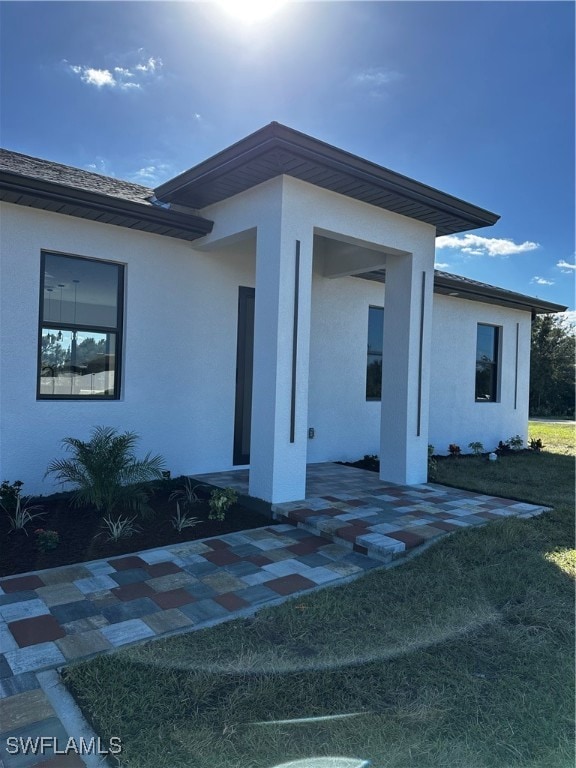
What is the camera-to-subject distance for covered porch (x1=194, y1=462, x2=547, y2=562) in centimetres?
442

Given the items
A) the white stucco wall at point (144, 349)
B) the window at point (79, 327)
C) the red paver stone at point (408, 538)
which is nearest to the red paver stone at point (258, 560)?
the red paver stone at point (408, 538)

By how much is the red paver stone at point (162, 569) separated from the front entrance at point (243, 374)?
3384 millimetres

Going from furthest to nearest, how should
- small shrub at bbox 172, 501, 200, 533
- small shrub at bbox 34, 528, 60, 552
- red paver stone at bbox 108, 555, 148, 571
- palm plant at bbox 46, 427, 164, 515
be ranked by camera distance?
palm plant at bbox 46, 427, 164, 515 < small shrub at bbox 172, 501, 200, 533 < small shrub at bbox 34, 528, 60, 552 < red paver stone at bbox 108, 555, 148, 571

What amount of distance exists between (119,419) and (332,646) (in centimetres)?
419

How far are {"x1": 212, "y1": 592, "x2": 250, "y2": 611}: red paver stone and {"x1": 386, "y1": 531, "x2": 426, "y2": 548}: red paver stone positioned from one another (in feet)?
5.37

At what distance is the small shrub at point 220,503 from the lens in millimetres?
5016

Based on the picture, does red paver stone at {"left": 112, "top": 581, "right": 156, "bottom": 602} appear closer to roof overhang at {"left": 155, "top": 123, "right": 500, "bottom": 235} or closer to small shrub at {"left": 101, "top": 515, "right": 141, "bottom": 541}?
small shrub at {"left": 101, "top": 515, "right": 141, "bottom": 541}

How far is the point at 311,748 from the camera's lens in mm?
2029

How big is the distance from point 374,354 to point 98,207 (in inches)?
211

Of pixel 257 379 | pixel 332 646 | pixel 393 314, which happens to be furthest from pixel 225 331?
pixel 332 646

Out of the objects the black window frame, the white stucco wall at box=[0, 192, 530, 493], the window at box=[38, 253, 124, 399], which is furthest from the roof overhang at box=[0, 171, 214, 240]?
the black window frame

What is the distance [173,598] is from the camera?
3330mm

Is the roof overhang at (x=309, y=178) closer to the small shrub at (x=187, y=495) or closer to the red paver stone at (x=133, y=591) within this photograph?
the small shrub at (x=187, y=495)

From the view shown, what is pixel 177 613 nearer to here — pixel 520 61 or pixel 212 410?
pixel 212 410
